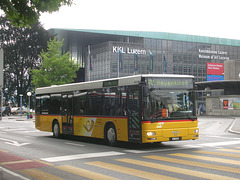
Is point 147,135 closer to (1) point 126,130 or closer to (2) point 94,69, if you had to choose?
(1) point 126,130

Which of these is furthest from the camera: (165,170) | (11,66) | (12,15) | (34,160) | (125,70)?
(125,70)

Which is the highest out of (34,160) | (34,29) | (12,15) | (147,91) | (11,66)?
(34,29)

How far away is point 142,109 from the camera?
12664 millimetres

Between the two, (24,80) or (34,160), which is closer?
(34,160)

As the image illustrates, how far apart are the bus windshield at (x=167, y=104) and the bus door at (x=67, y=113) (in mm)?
5816

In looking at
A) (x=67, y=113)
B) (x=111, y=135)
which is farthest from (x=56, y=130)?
(x=111, y=135)

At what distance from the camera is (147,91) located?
1238 cm

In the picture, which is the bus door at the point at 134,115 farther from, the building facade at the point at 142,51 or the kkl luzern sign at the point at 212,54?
the kkl luzern sign at the point at 212,54

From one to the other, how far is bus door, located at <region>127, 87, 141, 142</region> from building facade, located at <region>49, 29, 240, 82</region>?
5155 cm

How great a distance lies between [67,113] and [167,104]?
657cm

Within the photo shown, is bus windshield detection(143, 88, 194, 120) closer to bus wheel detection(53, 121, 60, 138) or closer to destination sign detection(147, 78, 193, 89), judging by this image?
destination sign detection(147, 78, 193, 89)

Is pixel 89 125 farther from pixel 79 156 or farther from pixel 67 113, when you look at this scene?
pixel 79 156

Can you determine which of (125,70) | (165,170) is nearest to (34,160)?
(165,170)

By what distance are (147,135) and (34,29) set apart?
2047 inches
